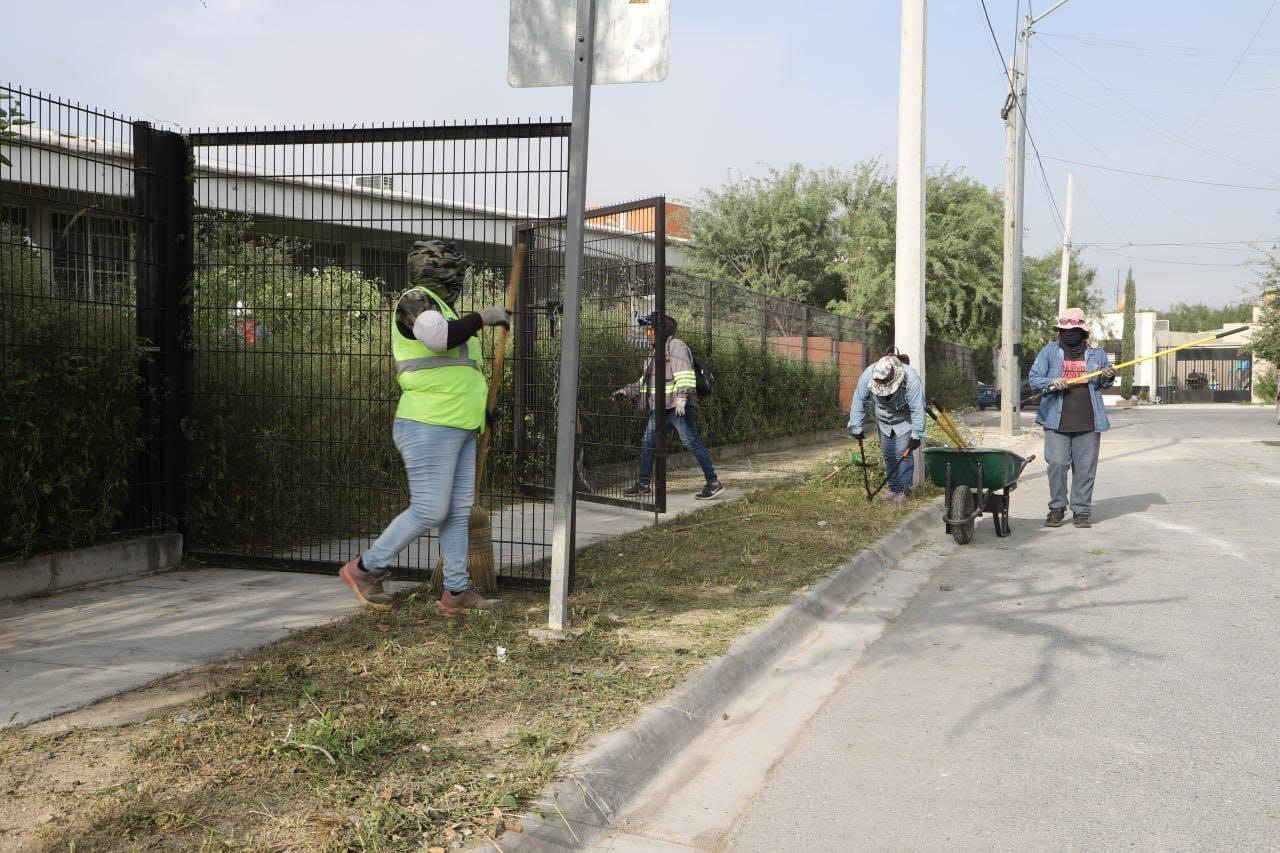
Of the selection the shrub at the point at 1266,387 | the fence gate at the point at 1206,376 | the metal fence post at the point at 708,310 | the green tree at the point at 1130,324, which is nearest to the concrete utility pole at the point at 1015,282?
the metal fence post at the point at 708,310

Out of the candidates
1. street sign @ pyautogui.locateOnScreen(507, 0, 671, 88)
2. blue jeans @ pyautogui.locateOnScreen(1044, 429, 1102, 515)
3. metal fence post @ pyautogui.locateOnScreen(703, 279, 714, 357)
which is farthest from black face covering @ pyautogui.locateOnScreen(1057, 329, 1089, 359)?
street sign @ pyautogui.locateOnScreen(507, 0, 671, 88)

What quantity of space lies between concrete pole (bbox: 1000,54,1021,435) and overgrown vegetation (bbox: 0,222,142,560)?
20.7 meters

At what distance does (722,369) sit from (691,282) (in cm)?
210

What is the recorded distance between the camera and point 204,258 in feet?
24.5

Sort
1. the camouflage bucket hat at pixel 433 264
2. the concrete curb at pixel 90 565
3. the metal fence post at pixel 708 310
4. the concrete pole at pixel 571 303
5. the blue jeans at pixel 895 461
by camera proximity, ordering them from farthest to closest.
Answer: the metal fence post at pixel 708 310 < the blue jeans at pixel 895 461 < the concrete curb at pixel 90 565 < the camouflage bucket hat at pixel 433 264 < the concrete pole at pixel 571 303

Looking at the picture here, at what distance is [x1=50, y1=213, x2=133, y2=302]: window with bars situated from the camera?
6.60 metres

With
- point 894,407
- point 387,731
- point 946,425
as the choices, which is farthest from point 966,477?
point 387,731

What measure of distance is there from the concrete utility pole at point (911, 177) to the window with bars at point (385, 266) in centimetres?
689

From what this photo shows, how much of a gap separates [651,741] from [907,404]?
7.69m

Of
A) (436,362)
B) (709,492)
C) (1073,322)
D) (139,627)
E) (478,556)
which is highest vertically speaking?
(1073,322)

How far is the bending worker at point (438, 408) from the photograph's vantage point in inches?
231

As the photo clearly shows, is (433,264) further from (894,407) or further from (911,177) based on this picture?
(911,177)

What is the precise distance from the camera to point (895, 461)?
11773 mm

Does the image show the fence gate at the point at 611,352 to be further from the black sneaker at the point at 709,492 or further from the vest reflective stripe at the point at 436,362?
the vest reflective stripe at the point at 436,362
